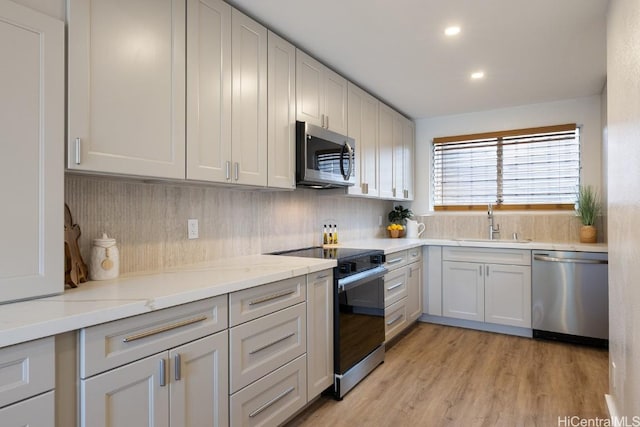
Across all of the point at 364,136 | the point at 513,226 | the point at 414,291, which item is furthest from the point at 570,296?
the point at 364,136

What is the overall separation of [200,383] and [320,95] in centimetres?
208

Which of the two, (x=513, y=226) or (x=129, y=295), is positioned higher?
(x=513, y=226)

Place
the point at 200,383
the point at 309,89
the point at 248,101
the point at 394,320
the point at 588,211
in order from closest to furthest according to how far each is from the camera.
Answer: the point at 200,383
the point at 248,101
the point at 309,89
the point at 394,320
the point at 588,211

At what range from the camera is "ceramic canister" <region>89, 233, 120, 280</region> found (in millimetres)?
1624

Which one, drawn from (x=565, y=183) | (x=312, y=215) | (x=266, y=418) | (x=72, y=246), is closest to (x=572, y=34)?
(x=565, y=183)

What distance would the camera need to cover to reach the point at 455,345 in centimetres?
335

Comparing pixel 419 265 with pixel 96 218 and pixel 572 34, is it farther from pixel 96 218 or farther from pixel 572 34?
pixel 96 218

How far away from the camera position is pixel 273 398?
1854 millimetres

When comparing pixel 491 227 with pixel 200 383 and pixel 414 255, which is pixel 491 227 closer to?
pixel 414 255

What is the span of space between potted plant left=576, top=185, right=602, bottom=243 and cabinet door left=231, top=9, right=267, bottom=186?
3157mm

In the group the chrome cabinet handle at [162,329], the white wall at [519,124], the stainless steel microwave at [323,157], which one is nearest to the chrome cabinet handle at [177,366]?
the chrome cabinet handle at [162,329]

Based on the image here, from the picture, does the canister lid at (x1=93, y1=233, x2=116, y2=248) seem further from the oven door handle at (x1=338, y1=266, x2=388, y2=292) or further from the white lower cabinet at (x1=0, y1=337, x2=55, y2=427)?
the oven door handle at (x1=338, y1=266, x2=388, y2=292)

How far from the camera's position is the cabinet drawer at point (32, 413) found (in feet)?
3.14

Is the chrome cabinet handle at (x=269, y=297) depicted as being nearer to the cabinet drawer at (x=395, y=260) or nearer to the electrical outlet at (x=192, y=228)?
the electrical outlet at (x=192, y=228)
